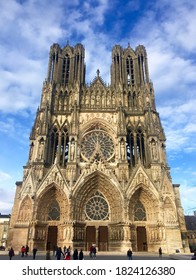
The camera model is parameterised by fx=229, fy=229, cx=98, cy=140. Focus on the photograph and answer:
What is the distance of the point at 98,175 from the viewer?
24.4 metres

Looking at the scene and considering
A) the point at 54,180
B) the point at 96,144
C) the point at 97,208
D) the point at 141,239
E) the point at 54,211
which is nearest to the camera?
the point at 141,239

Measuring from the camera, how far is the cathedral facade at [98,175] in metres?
22.1

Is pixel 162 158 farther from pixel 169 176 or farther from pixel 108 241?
pixel 108 241

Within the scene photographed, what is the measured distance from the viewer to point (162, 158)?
26.7 m

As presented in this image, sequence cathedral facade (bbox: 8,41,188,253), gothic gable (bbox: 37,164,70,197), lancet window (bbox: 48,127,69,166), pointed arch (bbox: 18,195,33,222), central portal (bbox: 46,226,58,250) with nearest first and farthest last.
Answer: pointed arch (bbox: 18,195,33,222), cathedral facade (bbox: 8,41,188,253), central portal (bbox: 46,226,58,250), gothic gable (bbox: 37,164,70,197), lancet window (bbox: 48,127,69,166)

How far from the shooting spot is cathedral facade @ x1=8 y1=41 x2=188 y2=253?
22.1 metres

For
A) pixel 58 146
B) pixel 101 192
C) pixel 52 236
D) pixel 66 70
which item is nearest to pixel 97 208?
pixel 101 192

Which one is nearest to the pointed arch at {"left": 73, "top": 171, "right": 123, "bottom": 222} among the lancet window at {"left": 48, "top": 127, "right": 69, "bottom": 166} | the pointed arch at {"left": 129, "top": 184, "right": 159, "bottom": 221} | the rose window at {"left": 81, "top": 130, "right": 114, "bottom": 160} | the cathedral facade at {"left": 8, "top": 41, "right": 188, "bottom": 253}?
the cathedral facade at {"left": 8, "top": 41, "right": 188, "bottom": 253}

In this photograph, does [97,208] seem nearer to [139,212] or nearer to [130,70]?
[139,212]

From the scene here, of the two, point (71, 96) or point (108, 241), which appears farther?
point (71, 96)

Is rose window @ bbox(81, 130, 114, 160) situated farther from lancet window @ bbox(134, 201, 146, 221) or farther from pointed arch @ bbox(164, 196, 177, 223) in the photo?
pointed arch @ bbox(164, 196, 177, 223)
